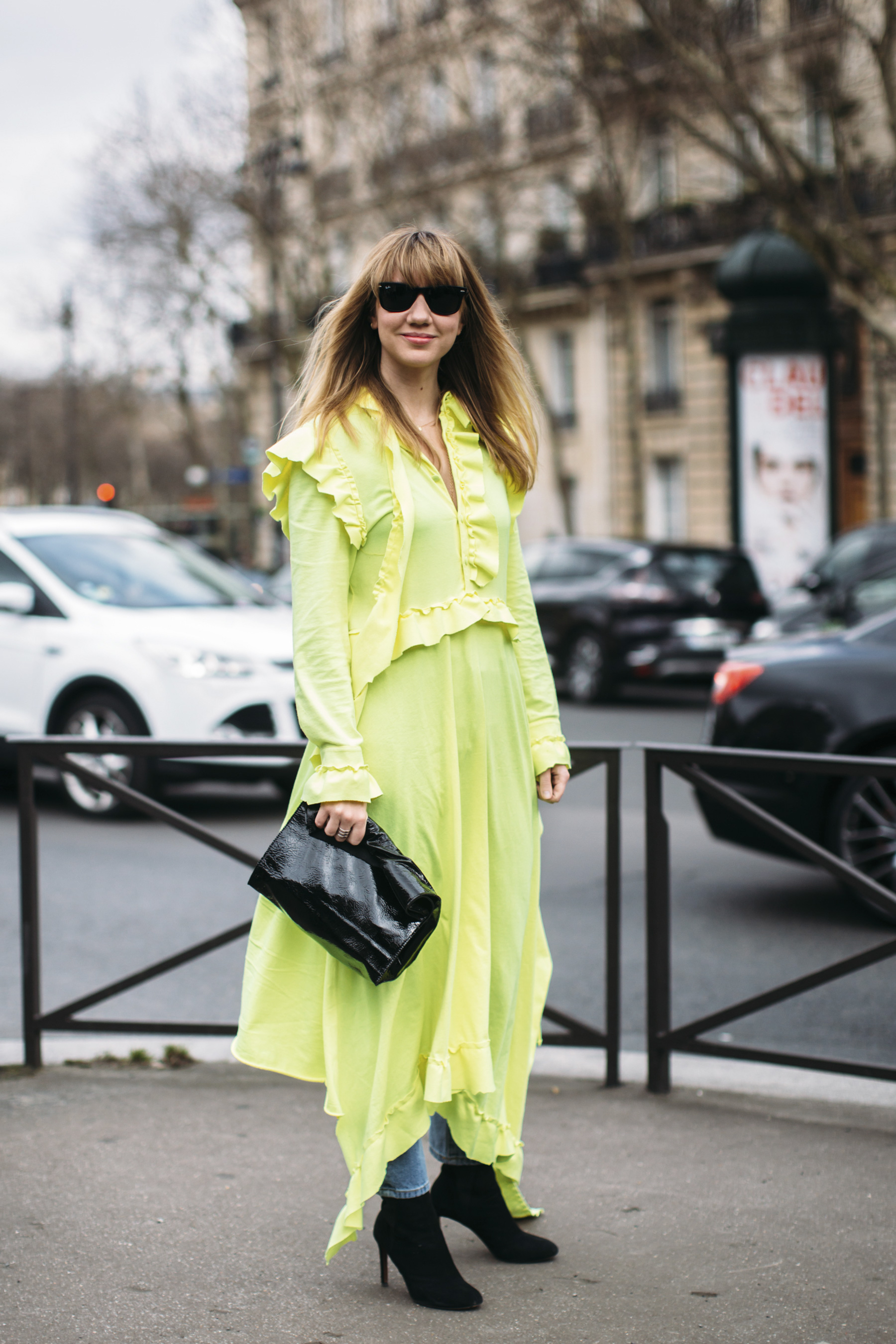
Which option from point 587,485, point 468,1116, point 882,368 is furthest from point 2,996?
point 587,485

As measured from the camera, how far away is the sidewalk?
263 cm

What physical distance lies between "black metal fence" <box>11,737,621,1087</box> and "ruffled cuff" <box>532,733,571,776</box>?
894 millimetres

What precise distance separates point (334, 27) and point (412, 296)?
27049mm

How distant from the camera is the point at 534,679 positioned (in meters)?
2.92

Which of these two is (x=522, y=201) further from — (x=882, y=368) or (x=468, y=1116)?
(x=468, y=1116)

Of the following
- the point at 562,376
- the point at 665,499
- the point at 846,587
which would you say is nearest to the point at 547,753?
the point at 846,587

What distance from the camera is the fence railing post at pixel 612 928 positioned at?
3.88 m

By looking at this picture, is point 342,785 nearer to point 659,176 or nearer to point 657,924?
point 657,924

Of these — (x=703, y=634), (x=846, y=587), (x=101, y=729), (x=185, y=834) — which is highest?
(x=846, y=587)

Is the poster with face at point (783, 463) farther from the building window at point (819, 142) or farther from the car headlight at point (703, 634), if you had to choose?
the building window at point (819, 142)

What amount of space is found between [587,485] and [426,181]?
1175 centimetres

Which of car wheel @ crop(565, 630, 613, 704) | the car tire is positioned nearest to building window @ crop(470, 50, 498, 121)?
car wheel @ crop(565, 630, 613, 704)

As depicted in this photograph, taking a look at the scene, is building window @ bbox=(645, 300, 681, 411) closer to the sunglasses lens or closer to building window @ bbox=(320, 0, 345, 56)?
building window @ bbox=(320, 0, 345, 56)

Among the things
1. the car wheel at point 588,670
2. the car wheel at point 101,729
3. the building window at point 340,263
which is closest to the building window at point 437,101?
the building window at point 340,263
